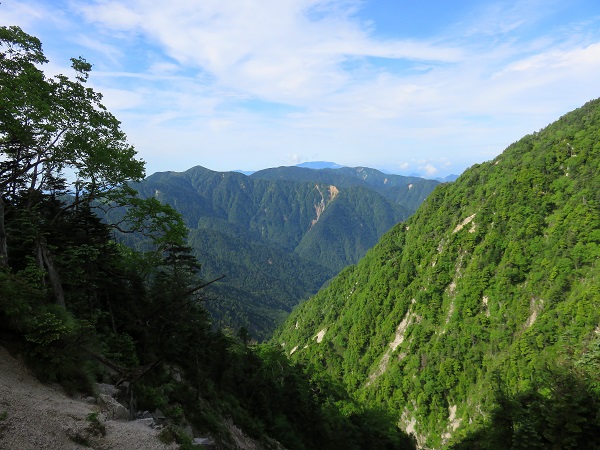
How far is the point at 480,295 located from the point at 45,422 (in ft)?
354

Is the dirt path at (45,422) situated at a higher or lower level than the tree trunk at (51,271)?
lower

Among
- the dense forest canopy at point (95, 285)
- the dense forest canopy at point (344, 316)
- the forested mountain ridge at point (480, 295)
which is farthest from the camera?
the forested mountain ridge at point (480, 295)

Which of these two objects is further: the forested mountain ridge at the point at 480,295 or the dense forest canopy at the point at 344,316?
the forested mountain ridge at the point at 480,295

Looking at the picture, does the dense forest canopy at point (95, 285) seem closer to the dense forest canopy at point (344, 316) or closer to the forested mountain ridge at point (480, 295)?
the dense forest canopy at point (344, 316)

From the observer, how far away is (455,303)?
336 ft

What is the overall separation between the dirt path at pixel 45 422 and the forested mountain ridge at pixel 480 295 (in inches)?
2082

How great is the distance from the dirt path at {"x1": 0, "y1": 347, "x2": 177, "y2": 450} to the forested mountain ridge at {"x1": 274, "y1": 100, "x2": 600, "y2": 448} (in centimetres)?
5288

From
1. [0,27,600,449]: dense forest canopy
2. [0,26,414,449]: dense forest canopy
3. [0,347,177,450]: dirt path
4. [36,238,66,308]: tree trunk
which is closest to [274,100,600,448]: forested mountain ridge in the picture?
[0,27,600,449]: dense forest canopy

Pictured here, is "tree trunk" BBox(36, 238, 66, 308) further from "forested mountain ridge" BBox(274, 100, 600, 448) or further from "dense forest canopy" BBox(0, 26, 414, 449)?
"forested mountain ridge" BBox(274, 100, 600, 448)

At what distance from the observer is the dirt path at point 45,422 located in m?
9.70

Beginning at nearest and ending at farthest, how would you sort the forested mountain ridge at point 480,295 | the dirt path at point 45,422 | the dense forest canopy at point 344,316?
the dirt path at point 45,422
the dense forest canopy at point 344,316
the forested mountain ridge at point 480,295

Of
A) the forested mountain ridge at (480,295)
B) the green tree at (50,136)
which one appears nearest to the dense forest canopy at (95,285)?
the green tree at (50,136)

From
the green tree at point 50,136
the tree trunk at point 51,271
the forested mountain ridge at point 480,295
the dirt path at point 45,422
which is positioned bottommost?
the forested mountain ridge at point 480,295

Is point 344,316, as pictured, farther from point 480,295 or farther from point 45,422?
point 45,422
